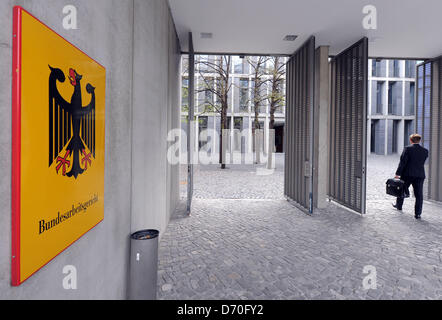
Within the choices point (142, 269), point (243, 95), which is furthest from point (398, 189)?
point (243, 95)

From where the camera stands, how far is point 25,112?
1.33 meters

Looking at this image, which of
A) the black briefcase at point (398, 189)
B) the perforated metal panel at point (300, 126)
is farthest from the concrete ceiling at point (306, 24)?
the black briefcase at point (398, 189)

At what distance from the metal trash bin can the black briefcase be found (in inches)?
267

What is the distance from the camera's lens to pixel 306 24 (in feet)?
21.2

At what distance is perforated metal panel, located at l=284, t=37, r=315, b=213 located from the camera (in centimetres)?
702

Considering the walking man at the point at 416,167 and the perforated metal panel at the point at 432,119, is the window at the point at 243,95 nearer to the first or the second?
the perforated metal panel at the point at 432,119

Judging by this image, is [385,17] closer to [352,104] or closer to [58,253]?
[352,104]

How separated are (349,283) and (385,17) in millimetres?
5689

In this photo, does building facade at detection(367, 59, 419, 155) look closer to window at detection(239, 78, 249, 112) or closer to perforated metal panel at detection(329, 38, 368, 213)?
window at detection(239, 78, 249, 112)

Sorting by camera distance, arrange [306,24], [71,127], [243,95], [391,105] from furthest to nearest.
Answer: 1. [391,105]
2. [243,95]
3. [306,24]
4. [71,127]

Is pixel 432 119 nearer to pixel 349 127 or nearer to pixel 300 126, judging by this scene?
pixel 349 127

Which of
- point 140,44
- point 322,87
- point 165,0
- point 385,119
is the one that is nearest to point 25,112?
point 140,44

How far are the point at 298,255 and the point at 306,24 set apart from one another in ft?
17.0

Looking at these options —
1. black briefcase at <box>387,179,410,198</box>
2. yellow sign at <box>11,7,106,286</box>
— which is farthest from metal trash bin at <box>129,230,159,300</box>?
black briefcase at <box>387,179,410,198</box>
